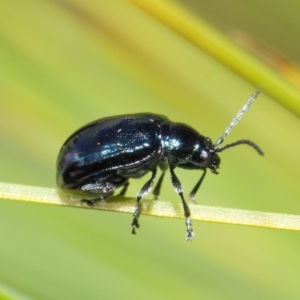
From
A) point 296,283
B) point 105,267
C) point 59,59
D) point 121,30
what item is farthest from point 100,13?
point 296,283

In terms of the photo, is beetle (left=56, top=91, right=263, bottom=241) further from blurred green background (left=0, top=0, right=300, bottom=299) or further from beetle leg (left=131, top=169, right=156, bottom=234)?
blurred green background (left=0, top=0, right=300, bottom=299)

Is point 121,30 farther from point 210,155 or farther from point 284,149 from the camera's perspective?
point 284,149

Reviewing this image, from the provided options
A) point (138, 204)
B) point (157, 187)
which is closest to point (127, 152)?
point (157, 187)

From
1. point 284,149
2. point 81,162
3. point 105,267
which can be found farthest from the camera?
point 284,149

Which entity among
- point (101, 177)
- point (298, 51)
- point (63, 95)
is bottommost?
point (101, 177)

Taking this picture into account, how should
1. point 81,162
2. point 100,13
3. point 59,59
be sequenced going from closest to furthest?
point 81,162 < point 59,59 < point 100,13

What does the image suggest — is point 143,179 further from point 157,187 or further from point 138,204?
point 138,204

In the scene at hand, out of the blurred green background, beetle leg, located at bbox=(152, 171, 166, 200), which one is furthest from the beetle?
the blurred green background

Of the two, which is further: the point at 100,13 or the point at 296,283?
the point at 100,13
